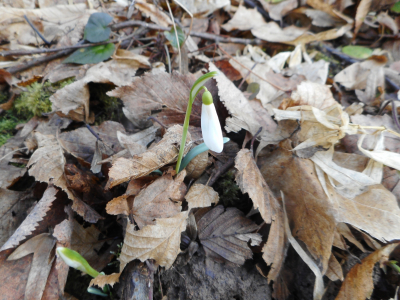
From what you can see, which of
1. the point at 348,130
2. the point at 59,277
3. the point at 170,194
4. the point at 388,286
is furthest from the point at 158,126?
the point at 388,286

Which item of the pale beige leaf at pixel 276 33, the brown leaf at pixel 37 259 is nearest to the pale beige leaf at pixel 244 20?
the pale beige leaf at pixel 276 33

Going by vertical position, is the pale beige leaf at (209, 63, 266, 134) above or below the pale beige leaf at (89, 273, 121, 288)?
above

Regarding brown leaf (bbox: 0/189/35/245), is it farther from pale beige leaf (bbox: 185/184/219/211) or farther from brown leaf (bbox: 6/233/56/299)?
pale beige leaf (bbox: 185/184/219/211)

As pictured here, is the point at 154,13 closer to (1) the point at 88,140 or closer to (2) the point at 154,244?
(1) the point at 88,140

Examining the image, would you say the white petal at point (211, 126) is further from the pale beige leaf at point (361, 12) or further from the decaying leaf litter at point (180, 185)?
the pale beige leaf at point (361, 12)

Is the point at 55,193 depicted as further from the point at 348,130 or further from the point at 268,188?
the point at 348,130

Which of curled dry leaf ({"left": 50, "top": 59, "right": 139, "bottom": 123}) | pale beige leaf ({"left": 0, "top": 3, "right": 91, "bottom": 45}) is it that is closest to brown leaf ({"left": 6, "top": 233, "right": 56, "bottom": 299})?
curled dry leaf ({"left": 50, "top": 59, "right": 139, "bottom": 123})
